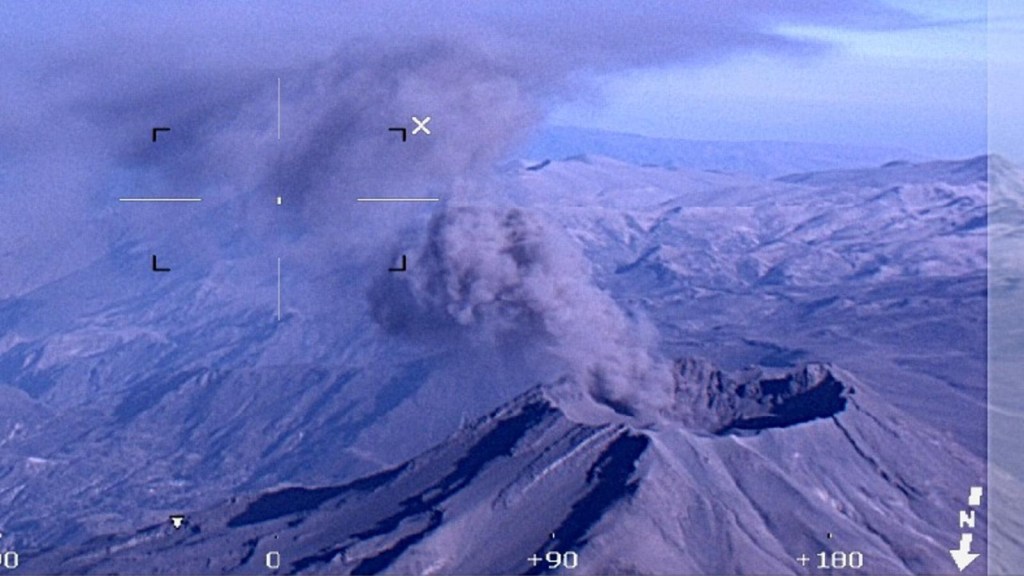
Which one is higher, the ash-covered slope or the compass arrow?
the ash-covered slope

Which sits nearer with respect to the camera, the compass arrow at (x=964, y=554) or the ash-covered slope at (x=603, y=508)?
the ash-covered slope at (x=603, y=508)

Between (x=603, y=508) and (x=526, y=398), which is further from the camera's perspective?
(x=526, y=398)

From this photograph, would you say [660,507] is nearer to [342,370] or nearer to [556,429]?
[556,429]

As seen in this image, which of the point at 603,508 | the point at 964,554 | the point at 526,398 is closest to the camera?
the point at 603,508

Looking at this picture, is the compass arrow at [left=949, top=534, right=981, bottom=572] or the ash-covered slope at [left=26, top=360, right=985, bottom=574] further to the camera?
the compass arrow at [left=949, top=534, right=981, bottom=572]

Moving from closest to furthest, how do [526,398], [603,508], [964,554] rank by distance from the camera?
[603,508] < [964,554] < [526,398]
